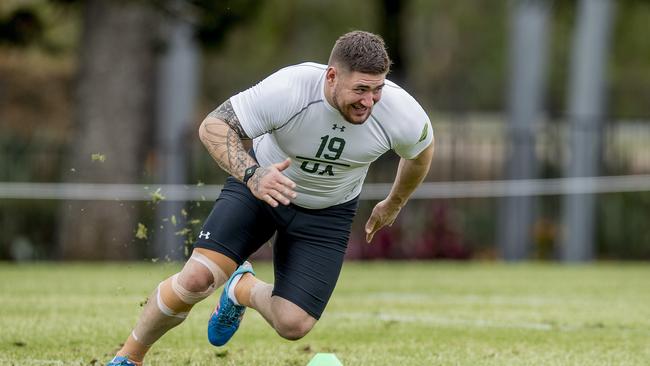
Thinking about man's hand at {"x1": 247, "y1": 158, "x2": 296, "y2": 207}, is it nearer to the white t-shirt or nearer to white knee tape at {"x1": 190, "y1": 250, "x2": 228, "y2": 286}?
the white t-shirt

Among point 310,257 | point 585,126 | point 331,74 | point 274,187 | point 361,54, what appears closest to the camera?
point 274,187

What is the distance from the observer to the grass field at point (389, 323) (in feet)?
26.6

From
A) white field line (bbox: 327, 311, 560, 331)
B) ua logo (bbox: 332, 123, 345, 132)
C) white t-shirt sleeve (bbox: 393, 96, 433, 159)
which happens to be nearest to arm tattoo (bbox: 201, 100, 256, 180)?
ua logo (bbox: 332, 123, 345, 132)

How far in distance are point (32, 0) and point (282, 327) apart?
653 inches

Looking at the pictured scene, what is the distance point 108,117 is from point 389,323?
10.3 metres

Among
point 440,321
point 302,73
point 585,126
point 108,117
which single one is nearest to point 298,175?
point 302,73

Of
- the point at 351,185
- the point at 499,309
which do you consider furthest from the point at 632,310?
the point at 351,185

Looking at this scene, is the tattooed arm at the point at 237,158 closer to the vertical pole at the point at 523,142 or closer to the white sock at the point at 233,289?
the white sock at the point at 233,289

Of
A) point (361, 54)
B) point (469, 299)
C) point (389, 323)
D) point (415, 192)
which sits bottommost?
point (415, 192)

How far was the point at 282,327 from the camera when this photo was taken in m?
7.28

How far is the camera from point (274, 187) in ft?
20.4

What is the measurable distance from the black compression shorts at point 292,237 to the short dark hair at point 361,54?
3.41 ft

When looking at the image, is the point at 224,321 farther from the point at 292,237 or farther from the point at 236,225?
the point at 236,225

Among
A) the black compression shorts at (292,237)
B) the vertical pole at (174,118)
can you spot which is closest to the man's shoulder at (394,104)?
the black compression shorts at (292,237)
